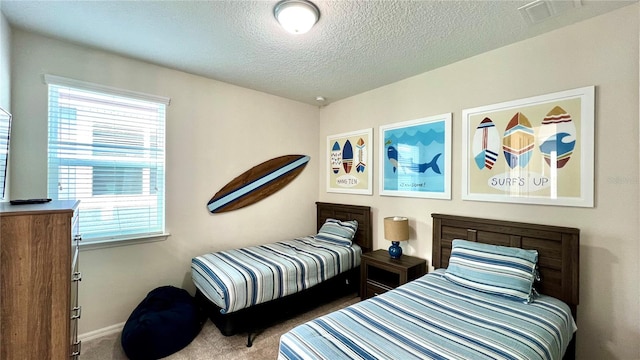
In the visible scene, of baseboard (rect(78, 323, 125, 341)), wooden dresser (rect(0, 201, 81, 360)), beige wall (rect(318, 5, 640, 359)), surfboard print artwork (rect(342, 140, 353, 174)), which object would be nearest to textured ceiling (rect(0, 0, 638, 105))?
beige wall (rect(318, 5, 640, 359))

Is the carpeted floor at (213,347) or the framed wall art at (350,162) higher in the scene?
the framed wall art at (350,162)

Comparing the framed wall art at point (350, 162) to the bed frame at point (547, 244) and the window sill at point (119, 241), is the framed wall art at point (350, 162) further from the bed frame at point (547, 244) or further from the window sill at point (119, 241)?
the window sill at point (119, 241)

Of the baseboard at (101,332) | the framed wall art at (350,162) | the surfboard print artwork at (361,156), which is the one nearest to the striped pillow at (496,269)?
the framed wall art at (350,162)

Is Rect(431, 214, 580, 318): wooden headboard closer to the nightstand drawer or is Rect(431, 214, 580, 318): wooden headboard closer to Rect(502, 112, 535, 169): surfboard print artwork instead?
Rect(502, 112, 535, 169): surfboard print artwork

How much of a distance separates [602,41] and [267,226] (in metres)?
3.62

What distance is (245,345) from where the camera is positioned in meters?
2.31

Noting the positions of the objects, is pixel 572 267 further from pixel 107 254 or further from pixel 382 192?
pixel 107 254

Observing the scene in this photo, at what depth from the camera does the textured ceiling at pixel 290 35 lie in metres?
1.79

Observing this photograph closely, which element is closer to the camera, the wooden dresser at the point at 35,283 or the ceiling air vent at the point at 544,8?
the wooden dresser at the point at 35,283

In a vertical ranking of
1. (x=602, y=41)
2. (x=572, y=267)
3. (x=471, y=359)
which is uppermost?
(x=602, y=41)

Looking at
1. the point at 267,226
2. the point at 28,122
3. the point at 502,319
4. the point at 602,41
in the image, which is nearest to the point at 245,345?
the point at 267,226

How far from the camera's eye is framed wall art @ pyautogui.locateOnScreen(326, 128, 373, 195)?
11.3 ft

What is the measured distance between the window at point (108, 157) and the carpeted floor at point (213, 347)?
0.91 m

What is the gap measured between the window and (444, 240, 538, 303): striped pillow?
9.56 ft
